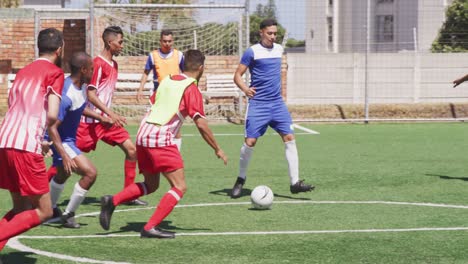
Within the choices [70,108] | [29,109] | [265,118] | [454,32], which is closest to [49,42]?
[29,109]

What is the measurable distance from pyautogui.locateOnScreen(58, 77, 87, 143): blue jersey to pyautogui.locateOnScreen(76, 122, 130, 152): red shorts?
1286 mm

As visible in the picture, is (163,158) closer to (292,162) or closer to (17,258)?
(17,258)

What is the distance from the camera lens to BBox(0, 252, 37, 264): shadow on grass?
7.89 metres

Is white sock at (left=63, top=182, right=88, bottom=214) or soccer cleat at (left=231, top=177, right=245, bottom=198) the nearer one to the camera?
white sock at (left=63, top=182, right=88, bottom=214)

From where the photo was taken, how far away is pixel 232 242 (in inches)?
345

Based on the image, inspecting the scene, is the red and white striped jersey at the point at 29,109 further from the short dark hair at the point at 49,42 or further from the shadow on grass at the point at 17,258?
the shadow on grass at the point at 17,258

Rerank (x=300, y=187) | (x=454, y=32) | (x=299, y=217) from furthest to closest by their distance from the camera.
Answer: (x=454, y=32) → (x=300, y=187) → (x=299, y=217)

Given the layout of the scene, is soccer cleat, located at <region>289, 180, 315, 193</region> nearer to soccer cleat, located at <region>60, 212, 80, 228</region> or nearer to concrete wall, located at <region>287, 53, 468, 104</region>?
soccer cleat, located at <region>60, 212, 80, 228</region>

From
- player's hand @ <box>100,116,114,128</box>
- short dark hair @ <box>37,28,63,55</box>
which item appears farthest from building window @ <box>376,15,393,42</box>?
short dark hair @ <box>37,28,63,55</box>

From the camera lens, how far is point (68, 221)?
9672 millimetres

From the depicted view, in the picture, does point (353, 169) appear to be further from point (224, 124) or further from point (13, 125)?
point (224, 124)

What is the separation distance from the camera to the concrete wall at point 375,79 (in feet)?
91.5

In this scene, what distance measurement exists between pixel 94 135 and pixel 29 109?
3787 millimetres

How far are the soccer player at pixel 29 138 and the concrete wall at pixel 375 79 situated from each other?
2073cm
